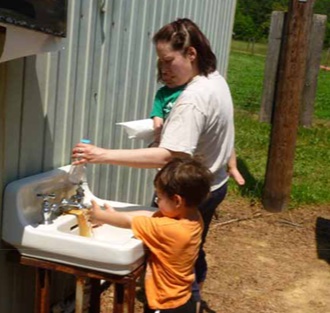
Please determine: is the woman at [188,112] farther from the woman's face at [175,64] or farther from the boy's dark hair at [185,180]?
the boy's dark hair at [185,180]

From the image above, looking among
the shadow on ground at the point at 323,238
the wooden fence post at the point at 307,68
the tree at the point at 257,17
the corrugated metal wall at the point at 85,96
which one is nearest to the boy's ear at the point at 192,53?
the corrugated metal wall at the point at 85,96

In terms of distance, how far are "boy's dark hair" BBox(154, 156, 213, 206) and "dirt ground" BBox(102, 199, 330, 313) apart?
1.37 meters

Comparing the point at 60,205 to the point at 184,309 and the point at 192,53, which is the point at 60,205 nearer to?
Answer: the point at 184,309

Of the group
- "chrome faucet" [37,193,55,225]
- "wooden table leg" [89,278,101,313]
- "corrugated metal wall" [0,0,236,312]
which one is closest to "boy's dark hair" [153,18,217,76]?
"corrugated metal wall" [0,0,236,312]

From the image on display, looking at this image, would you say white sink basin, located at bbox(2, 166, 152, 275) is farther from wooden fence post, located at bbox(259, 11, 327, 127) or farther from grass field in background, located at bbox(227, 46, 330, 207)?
wooden fence post, located at bbox(259, 11, 327, 127)

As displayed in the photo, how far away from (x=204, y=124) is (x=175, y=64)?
1.03 feet

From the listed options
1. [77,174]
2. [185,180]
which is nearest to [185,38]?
[185,180]

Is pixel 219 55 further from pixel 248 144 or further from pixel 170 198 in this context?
pixel 170 198

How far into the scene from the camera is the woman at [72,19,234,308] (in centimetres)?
285

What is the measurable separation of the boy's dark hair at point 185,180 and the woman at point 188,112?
123 millimetres

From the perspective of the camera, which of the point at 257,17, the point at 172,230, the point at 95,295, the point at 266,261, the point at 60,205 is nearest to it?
the point at 172,230

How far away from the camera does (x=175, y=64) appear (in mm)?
2955

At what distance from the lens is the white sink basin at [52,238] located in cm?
265

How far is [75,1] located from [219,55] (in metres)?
4.37
